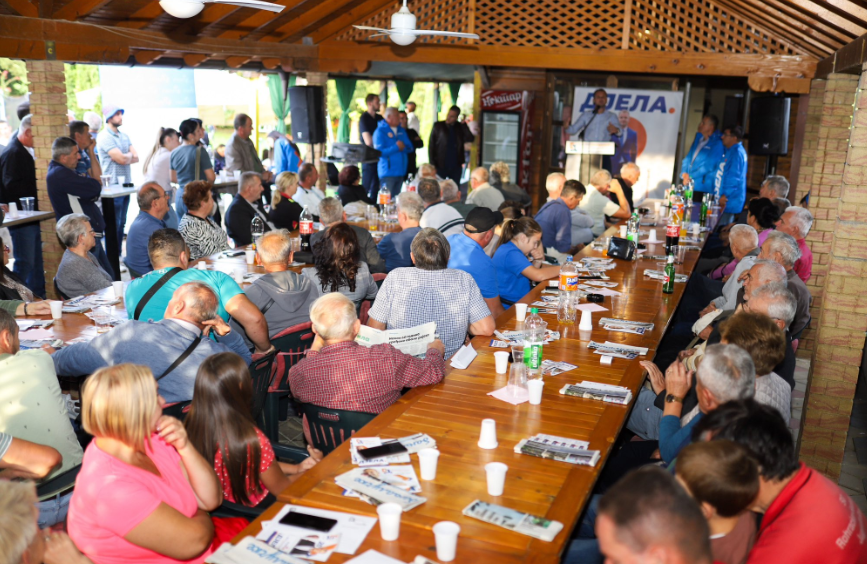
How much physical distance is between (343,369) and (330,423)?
0.26m

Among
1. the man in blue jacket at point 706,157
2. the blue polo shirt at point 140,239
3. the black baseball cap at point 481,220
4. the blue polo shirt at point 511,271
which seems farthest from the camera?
the man in blue jacket at point 706,157

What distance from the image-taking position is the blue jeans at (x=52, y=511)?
9.23ft

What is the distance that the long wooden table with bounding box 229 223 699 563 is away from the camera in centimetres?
207

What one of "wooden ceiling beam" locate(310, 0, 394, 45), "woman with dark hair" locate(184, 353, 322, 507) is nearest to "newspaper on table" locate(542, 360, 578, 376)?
"woman with dark hair" locate(184, 353, 322, 507)

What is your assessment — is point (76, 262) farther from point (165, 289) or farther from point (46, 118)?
point (46, 118)

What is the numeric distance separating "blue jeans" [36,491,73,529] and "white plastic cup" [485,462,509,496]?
174 cm

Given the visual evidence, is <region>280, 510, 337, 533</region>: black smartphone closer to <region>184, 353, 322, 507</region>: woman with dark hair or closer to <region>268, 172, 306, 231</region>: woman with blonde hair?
<region>184, 353, 322, 507</region>: woman with dark hair

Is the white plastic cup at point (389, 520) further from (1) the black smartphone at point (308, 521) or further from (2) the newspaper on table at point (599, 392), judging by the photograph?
(2) the newspaper on table at point (599, 392)

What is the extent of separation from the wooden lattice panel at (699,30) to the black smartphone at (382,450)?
8508 millimetres

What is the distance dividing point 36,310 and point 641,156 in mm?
9369

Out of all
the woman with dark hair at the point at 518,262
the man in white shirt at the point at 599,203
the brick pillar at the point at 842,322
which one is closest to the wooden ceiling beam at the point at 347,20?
the man in white shirt at the point at 599,203

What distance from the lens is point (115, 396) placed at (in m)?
2.14

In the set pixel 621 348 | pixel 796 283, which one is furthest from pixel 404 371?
pixel 796 283

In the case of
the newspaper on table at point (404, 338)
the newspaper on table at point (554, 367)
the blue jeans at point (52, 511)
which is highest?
the newspaper on table at point (404, 338)
